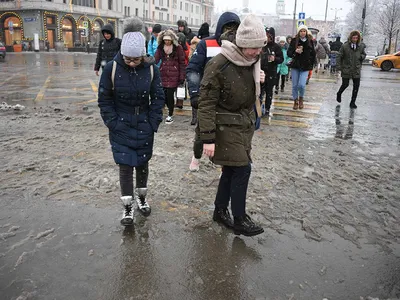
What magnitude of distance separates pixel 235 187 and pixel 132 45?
153 cm

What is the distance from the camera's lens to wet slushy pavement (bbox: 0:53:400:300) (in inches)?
109

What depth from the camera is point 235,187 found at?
3.38 metres

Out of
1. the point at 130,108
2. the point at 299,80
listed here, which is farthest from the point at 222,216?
the point at 299,80

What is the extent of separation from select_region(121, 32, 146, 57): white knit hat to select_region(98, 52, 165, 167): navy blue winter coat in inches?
5.6

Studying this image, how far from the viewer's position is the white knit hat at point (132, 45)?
3.24 metres

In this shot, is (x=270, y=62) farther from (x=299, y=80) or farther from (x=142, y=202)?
(x=142, y=202)

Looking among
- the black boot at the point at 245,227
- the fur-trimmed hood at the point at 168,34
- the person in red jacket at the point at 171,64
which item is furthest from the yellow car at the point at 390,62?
the black boot at the point at 245,227

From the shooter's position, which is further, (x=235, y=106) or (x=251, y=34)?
(x=235, y=106)

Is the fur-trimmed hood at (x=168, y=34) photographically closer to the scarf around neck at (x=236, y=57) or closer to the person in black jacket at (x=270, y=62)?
the person in black jacket at (x=270, y=62)

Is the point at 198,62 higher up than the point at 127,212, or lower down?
higher up

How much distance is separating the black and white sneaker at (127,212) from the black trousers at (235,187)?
86 cm

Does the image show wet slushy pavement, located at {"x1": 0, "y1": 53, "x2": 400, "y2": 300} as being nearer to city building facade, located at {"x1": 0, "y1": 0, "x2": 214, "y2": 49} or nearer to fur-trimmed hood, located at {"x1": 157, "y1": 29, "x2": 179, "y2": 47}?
fur-trimmed hood, located at {"x1": 157, "y1": 29, "x2": 179, "y2": 47}

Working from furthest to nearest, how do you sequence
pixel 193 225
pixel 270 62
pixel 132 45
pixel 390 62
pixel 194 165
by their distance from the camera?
pixel 390 62
pixel 270 62
pixel 194 165
pixel 193 225
pixel 132 45

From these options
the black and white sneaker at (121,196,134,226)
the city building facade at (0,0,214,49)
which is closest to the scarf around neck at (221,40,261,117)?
the black and white sneaker at (121,196,134,226)
